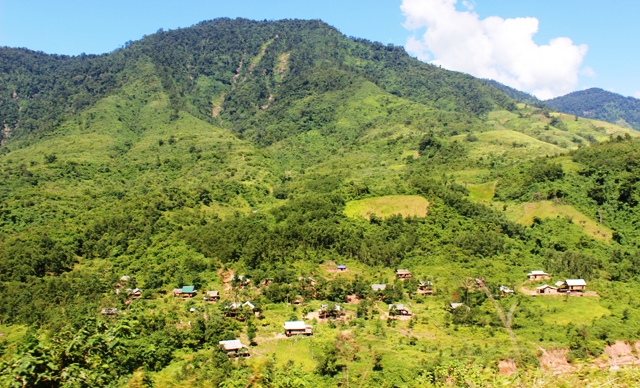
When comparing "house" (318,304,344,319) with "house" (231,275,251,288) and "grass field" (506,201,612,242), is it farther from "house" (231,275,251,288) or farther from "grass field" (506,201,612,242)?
"grass field" (506,201,612,242)

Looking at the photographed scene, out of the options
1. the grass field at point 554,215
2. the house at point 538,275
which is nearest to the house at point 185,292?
the house at point 538,275

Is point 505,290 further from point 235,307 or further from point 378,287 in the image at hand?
point 235,307

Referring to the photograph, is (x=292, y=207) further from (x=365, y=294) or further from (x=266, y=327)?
(x=266, y=327)

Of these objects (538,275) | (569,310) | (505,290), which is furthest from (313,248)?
(569,310)

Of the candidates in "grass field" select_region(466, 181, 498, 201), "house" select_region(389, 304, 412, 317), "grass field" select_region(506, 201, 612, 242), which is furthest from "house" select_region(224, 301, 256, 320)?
"grass field" select_region(466, 181, 498, 201)

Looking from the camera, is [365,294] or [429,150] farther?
[429,150]

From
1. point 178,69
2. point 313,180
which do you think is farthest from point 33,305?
point 178,69
